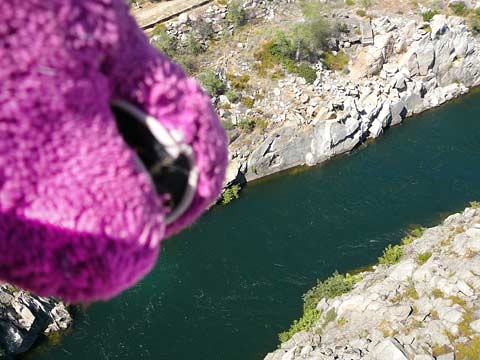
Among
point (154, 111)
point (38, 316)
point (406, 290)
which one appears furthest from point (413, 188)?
point (154, 111)

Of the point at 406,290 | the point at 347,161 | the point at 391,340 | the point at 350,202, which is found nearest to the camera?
the point at 391,340

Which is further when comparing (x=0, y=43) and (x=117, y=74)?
(x=117, y=74)

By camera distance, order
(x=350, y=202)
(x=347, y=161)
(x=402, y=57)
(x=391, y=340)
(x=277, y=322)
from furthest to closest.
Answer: (x=402, y=57), (x=347, y=161), (x=350, y=202), (x=277, y=322), (x=391, y=340)

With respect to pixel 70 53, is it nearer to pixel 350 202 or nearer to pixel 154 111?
pixel 154 111

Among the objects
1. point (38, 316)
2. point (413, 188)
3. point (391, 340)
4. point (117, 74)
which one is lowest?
point (413, 188)

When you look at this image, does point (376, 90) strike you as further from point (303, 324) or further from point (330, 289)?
point (303, 324)

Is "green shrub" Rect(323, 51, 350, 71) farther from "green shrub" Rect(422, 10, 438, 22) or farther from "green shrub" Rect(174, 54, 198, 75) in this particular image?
"green shrub" Rect(174, 54, 198, 75)
